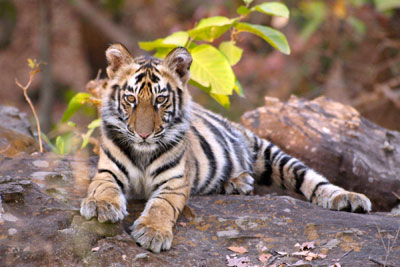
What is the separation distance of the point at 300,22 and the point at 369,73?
217 cm

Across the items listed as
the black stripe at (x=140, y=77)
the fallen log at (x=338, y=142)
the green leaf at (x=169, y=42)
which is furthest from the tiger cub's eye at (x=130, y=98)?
the fallen log at (x=338, y=142)

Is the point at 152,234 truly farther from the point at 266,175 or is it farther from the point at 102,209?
the point at 266,175

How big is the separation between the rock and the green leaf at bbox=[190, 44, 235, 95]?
1.57 m

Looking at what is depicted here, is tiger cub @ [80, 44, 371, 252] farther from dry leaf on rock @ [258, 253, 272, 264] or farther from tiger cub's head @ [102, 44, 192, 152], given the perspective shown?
dry leaf on rock @ [258, 253, 272, 264]

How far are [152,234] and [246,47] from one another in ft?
30.9

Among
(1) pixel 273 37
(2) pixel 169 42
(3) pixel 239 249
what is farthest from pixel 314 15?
(3) pixel 239 249

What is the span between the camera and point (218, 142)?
481 centimetres

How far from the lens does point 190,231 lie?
3404mm

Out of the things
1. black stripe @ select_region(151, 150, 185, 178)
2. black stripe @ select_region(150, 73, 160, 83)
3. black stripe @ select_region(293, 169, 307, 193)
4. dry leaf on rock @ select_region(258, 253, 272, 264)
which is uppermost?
black stripe @ select_region(150, 73, 160, 83)

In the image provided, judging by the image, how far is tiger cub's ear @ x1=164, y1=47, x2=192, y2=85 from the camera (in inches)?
149

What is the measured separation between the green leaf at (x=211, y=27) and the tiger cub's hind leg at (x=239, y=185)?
1441 millimetres

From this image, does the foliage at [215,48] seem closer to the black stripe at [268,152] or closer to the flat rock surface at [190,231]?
the black stripe at [268,152]

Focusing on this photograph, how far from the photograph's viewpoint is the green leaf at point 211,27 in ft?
16.7

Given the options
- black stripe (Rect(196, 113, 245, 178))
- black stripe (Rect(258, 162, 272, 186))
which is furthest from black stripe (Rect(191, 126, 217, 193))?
black stripe (Rect(258, 162, 272, 186))
